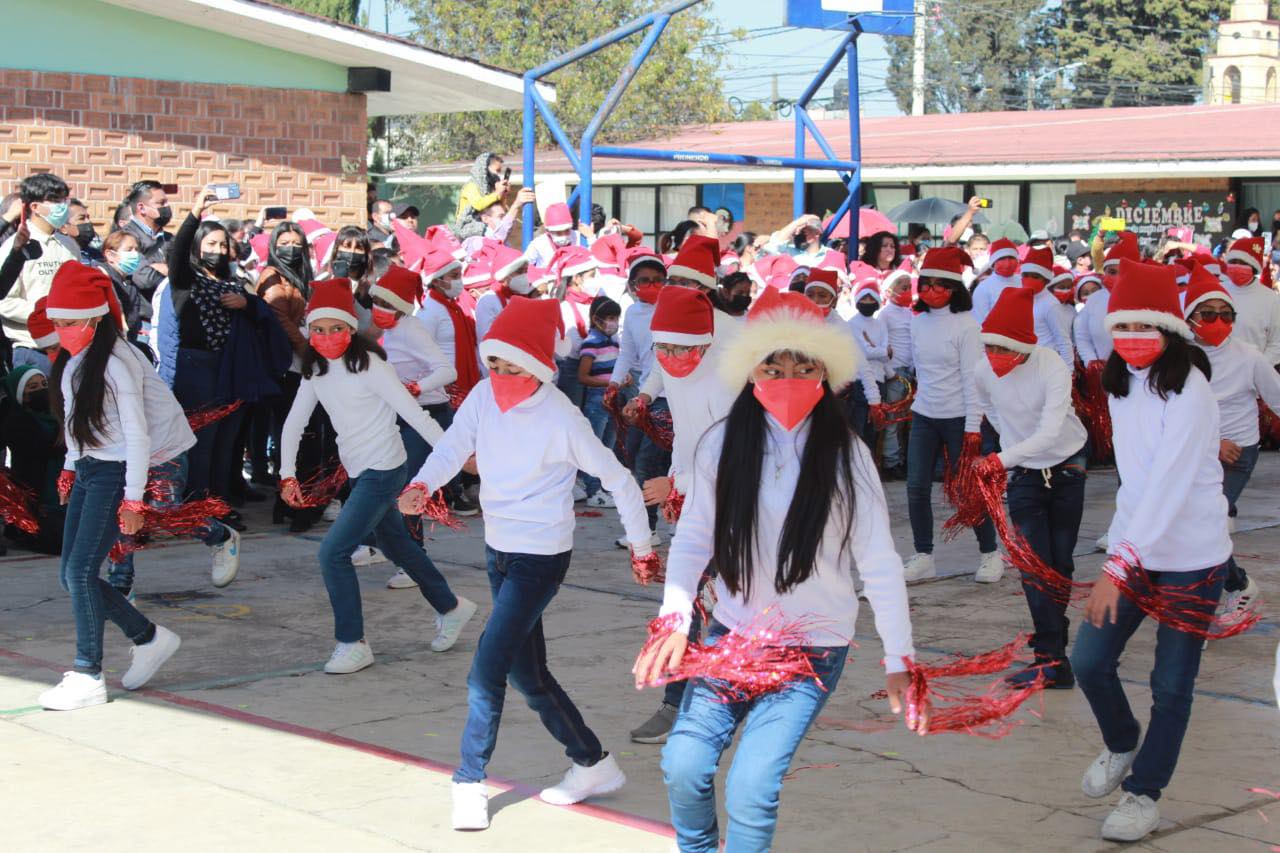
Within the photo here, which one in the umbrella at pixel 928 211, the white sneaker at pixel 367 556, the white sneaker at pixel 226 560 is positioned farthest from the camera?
the umbrella at pixel 928 211

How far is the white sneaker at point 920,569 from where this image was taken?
9.78m

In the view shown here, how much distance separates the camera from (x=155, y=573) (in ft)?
32.3

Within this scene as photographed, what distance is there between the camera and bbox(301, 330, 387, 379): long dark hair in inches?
303

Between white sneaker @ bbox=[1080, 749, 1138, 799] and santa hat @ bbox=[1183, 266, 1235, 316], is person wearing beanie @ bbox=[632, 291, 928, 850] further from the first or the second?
santa hat @ bbox=[1183, 266, 1235, 316]

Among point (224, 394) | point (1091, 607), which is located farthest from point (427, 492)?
point (224, 394)

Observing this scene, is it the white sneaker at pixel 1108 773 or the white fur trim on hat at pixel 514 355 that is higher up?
the white fur trim on hat at pixel 514 355

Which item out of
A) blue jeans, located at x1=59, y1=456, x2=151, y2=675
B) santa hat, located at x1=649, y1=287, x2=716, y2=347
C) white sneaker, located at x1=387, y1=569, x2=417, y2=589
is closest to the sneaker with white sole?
white sneaker, located at x1=387, y1=569, x2=417, y2=589

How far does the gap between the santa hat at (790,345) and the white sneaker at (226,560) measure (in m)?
5.35

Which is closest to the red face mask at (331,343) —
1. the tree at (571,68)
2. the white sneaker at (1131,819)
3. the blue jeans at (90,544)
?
the blue jeans at (90,544)

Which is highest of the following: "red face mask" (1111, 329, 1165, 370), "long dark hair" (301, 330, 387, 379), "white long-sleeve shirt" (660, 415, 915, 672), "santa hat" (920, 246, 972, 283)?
"santa hat" (920, 246, 972, 283)

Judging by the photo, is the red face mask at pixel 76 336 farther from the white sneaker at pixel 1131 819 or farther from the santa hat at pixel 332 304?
the white sneaker at pixel 1131 819

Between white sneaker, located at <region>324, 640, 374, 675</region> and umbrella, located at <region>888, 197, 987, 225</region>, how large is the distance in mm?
18434

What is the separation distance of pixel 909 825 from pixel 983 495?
2326 mm

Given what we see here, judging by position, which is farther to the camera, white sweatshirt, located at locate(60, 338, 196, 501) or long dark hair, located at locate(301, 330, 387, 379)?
long dark hair, located at locate(301, 330, 387, 379)
